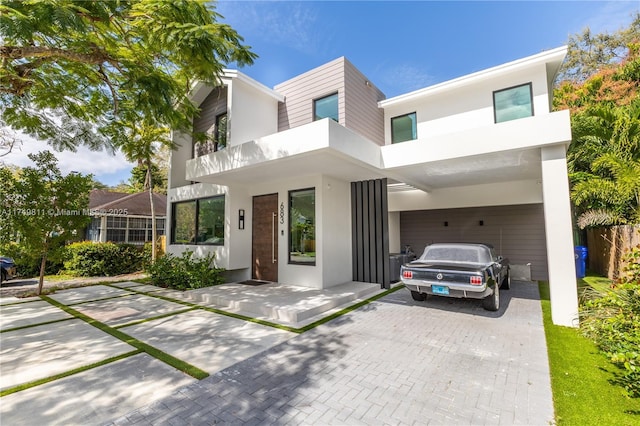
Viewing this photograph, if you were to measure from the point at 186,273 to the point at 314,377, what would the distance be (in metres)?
6.99

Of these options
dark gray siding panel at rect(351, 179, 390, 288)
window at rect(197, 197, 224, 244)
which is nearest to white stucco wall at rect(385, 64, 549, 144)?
dark gray siding panel at rect(351, 179, 390, 288)

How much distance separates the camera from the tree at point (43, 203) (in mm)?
8211

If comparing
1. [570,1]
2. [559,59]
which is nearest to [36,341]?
[559,59]

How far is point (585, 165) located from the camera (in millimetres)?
12414

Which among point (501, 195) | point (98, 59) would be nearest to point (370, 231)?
point (501, 195)

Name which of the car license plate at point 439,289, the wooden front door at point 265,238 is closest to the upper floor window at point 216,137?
the wooden front door at point 265,238

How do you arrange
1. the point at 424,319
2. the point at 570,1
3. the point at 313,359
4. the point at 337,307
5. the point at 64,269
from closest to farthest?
1. the point at 313,359
2. the point at 424,319
3. the point at 337,307
4. the point at 570,1
5. the point at 64,269

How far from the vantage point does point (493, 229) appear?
11.6m

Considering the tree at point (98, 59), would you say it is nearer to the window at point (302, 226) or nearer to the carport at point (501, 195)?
the window at point (302, 226)

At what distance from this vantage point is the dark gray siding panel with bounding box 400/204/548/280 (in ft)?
34.9

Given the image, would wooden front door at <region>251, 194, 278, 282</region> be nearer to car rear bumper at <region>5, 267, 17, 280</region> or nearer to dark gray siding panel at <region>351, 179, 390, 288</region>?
dark gray siding panel at <region>351, 179, 390, 288</region>

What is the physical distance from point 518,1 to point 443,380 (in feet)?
37.8

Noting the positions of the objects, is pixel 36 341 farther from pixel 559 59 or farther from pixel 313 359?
pixel 559 59

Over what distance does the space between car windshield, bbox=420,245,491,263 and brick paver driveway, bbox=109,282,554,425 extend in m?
1.59
